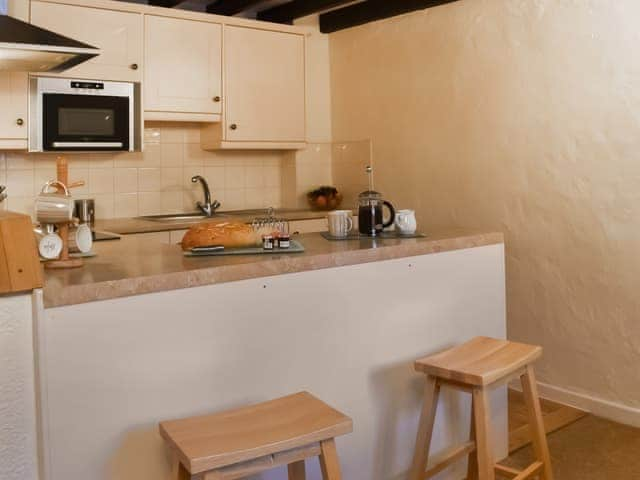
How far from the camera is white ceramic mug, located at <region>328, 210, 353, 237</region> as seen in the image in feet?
8.27

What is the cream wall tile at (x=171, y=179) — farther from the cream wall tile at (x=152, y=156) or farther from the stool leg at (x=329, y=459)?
the stool leg at (x=329, y=459)

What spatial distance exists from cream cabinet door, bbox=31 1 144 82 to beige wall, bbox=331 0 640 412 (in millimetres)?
1676

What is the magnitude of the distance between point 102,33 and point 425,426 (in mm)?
2922

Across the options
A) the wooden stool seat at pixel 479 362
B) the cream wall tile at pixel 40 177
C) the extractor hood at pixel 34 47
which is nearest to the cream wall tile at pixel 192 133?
the cream wall tile at pixel 40 177

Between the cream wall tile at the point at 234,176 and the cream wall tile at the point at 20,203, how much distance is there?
134 centimetres

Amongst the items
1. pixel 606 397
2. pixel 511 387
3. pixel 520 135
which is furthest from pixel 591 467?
pixel 520 135

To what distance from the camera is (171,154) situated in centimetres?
443

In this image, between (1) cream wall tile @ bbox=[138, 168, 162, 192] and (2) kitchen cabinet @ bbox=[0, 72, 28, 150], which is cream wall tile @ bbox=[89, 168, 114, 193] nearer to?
(1) cream wall tile @ bbox=[138, 168, 162, 192]

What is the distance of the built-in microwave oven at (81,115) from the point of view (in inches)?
142

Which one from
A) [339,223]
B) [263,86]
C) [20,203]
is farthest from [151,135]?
[339,223]

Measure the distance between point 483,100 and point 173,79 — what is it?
1902 millimetres

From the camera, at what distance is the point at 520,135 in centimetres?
355

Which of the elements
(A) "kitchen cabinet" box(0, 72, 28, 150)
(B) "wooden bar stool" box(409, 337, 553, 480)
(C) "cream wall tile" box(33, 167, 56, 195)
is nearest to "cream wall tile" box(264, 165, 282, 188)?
(C) "cream wall tile" box(33, 167, 56, 195)

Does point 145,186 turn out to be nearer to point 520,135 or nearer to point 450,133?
point 450,133
